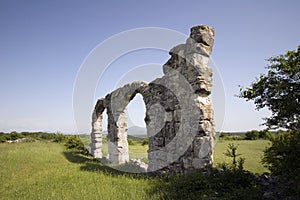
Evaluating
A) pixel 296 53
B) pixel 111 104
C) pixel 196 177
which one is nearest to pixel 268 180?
pixel 196 177

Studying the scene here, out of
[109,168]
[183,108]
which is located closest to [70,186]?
[109,168]

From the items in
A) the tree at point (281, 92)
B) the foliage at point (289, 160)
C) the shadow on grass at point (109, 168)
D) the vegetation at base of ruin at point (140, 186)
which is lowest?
the shadow on grass at point (109, 168)

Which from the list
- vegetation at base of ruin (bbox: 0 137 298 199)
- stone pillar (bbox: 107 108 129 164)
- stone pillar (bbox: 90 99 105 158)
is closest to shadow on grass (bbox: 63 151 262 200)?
vegetation at base of ruin (bbox: 0 137 298 199)

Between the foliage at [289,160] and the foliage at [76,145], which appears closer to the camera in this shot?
the foliage at [289,160]

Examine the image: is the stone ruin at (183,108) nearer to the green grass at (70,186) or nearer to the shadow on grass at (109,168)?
the shadow on grass at (109,168)

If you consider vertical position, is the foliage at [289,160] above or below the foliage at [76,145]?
above

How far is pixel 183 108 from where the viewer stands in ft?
25.3

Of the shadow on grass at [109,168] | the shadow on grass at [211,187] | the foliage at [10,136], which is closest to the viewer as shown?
the shadow on grass at [211,187]

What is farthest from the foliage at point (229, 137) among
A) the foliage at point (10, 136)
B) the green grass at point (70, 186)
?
the foliage at point (10, 136)

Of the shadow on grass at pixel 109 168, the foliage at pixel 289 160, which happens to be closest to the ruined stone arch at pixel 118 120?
the shadow on grass at pixel 109 168

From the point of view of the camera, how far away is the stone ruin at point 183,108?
272 inches

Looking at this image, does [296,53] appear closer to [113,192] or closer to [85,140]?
[113,192]

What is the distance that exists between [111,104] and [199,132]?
7.78m

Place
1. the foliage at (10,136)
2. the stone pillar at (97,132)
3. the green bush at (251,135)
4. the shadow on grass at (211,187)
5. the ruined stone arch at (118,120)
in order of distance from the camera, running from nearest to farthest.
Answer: the shadow on grass at (211,187) → the ruined stone arch at (118,120) → the stone pillar at (97,132) → the green bush at (251,135) → the foliage at (10,136)
